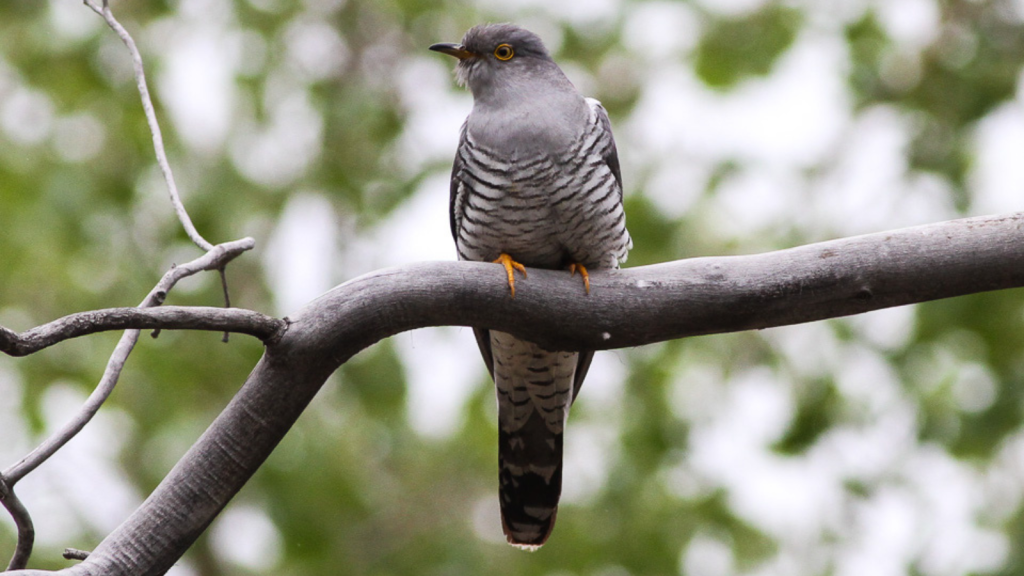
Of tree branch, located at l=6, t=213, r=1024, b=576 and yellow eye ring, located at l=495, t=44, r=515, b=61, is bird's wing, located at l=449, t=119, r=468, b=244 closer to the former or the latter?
yellow eye ring, located at l=495, t=44, r=515, b=61

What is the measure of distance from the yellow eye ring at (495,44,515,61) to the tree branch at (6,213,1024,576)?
1.27 metres

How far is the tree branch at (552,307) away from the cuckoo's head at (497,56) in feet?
3.87

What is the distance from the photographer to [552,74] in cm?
324

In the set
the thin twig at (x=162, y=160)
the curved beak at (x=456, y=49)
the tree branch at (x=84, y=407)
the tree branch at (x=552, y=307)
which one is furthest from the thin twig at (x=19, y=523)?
the curved beak at (x=456, y=49)

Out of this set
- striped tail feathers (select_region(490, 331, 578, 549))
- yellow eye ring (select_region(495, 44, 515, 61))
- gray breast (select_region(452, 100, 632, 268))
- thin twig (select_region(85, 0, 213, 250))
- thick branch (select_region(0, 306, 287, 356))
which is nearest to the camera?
thick branch (select_region(0, 306, 287, 356))

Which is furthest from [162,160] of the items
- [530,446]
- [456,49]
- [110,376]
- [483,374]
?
[483,374]

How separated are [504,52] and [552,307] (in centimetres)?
143

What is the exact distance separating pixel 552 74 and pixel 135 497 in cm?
359

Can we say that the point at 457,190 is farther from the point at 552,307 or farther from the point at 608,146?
the point at 552,307

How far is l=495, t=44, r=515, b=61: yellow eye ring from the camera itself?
10.7 ft

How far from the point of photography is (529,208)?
2.81 m

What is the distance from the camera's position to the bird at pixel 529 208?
9.26 ft

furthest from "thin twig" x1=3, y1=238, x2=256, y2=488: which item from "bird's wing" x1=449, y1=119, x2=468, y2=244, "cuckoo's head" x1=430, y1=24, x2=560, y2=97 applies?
"cuckoo's head" x1=430, y1=24, x2=560, y2=97

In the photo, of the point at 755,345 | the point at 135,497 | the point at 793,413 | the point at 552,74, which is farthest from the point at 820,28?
the point at 135,497
